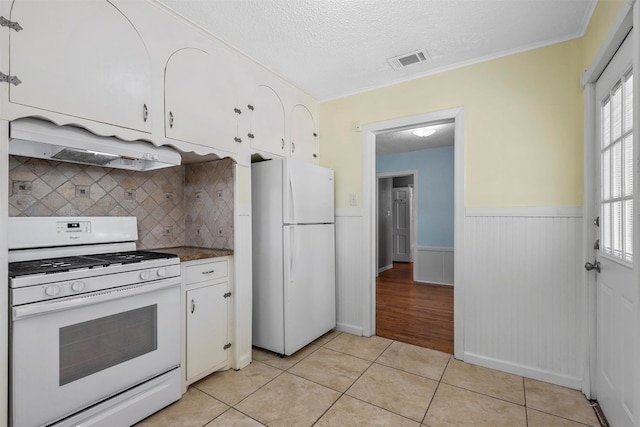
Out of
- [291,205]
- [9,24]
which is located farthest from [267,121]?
[9,24]

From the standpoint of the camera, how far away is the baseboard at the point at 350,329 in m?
3.07

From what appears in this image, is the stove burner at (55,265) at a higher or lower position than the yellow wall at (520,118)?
lower

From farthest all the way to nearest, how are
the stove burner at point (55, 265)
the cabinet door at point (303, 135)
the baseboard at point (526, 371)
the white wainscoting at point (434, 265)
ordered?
the white wainscoting at point (434, 265)
the cabinet door at point (303, 135)
the baseboard at point (526, 371)
the stove burner at point (55, 265)

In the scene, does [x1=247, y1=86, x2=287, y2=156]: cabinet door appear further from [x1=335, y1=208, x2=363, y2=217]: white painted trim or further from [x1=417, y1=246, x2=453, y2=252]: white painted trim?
[x1=417, y1=246, x2=453, y2=252]: white painted trim

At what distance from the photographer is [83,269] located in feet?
4.96

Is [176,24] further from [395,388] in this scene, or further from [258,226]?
[395,388]

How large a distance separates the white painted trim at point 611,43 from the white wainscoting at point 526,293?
0.87 m

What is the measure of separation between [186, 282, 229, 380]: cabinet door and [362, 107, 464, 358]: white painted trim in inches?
55.4

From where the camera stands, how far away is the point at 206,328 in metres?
2.17

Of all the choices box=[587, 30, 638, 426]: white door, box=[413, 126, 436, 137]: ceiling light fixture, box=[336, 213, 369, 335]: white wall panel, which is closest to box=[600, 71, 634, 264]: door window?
box=[587, 30, 638, 426]: white door

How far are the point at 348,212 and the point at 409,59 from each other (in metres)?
1.48

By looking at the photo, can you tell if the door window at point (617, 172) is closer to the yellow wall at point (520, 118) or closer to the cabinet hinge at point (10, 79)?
the yellow wall at point (520, 118)

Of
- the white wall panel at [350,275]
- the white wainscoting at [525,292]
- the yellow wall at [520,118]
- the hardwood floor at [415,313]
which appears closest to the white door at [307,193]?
the white wall panel at [350,275]

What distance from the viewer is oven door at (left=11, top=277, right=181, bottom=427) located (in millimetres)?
1335
